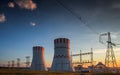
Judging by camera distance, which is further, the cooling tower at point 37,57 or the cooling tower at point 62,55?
the cooling tower at point 37,57

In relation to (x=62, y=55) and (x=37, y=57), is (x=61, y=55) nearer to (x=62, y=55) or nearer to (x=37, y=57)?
(x=62, y=55)

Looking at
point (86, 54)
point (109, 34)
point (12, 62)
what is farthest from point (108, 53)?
point (12, 62)

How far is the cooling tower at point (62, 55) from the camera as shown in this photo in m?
65.6

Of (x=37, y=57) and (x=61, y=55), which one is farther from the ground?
(x=61, y=55)

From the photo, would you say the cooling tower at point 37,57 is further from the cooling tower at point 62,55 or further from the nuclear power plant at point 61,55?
the cooling tower at point 62,55

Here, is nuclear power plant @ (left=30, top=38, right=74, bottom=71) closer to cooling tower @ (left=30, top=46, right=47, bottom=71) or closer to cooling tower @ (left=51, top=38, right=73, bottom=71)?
cooling tower @ (left=51, top=38, right=73, bottom=71)

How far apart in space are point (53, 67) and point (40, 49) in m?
13.8

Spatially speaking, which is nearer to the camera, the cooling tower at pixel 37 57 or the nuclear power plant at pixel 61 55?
the nuclear power plant at pixel 61 55

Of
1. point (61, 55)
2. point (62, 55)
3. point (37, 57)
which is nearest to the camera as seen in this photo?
point (61, 55)

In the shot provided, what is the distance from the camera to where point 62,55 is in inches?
2601

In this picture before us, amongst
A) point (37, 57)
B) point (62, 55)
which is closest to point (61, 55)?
point (62, 55)

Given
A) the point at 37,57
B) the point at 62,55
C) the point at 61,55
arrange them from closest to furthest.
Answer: the point at 61,55, the point at 62,55, the point at 37,57

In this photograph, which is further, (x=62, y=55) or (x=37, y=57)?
(x=37, y=57)

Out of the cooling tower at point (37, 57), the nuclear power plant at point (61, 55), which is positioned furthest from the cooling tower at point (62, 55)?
the cooling tower at point (37, 57)
